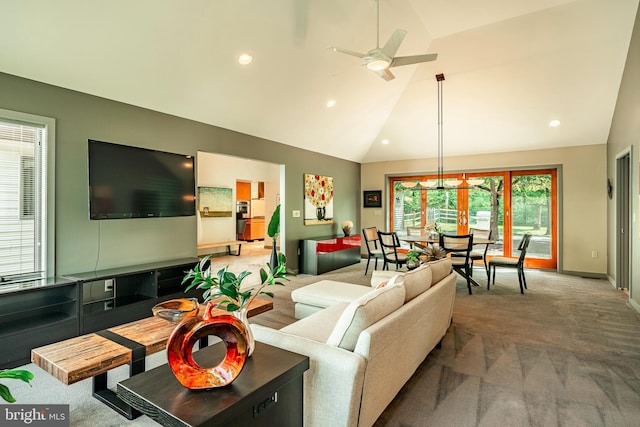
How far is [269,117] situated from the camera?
5465mm

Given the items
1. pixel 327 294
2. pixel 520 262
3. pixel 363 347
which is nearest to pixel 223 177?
pixel 327 294

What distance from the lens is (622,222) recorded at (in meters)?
5.61

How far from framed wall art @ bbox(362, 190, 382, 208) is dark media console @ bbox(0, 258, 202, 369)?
5615 millimetres

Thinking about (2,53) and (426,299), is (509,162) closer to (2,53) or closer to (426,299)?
(426,299)

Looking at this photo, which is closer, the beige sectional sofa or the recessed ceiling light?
the beige sectional sofa

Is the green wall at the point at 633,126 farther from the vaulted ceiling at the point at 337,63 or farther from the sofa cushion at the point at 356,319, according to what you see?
the sofa cushion at the point at 356,319

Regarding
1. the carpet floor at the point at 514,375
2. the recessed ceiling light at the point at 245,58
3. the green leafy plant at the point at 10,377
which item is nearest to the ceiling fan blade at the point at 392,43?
the recessed ceiling light at the point at 245,58

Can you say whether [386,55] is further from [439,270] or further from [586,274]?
[586,274]

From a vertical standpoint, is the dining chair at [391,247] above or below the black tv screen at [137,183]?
below

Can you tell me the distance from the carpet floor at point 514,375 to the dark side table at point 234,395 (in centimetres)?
86

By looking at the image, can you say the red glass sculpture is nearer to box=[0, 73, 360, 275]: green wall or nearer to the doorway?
box=[0, 73, 360, 275]: green wall

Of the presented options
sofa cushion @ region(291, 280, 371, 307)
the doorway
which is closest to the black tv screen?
sofa cushion @ region(291, 280, 371, 307)

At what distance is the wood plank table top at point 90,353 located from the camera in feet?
6.36

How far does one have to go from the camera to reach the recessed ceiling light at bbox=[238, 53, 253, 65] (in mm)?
4023
